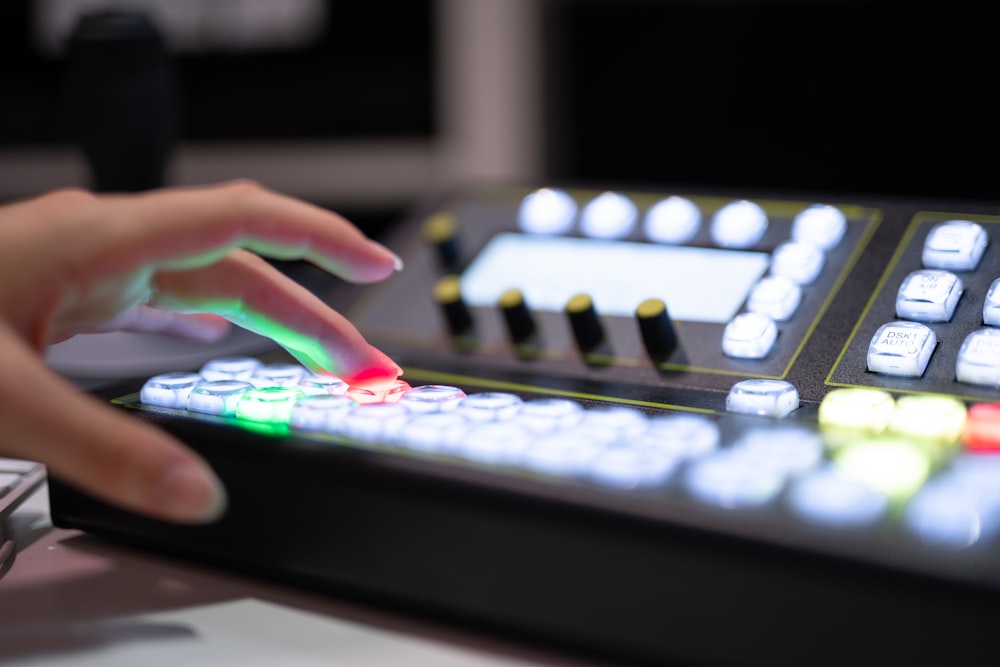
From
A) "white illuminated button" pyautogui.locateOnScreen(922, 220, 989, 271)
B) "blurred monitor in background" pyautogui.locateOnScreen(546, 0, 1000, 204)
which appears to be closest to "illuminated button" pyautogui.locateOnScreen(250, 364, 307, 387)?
"white illuminated button" pyautogui.locateOnScreen(922, 220, 989, 271)

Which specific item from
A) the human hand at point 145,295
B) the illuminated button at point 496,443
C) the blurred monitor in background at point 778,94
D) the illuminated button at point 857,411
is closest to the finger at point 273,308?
the human hand at point 145,295

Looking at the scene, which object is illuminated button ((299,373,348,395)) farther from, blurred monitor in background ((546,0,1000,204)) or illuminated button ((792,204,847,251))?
blurred monitor in background ((546,0,1000,204))

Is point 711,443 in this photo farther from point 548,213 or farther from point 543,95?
point 543,95

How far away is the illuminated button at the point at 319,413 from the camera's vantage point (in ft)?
1.43

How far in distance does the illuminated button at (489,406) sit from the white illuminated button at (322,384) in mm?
64

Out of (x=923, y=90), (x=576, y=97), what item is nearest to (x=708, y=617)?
(x=923, y=90)

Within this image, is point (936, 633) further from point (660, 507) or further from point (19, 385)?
point (19, 385)

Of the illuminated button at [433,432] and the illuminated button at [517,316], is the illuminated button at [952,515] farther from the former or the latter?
the illuminated button at [517,316]

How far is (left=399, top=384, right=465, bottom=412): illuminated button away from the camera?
0.45 m

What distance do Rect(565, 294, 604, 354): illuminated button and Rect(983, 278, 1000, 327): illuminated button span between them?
0.61 feet

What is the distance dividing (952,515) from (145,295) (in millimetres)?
338

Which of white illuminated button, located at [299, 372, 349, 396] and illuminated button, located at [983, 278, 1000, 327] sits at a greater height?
illuminated button, located at [983, 278, 1000, 327]

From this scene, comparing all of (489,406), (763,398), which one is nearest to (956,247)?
(763,398)

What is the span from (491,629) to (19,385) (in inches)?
7.3
